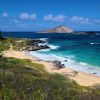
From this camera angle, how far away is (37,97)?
1080 cm

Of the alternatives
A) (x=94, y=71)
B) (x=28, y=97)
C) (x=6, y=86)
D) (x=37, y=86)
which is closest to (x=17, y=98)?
(x=28, y=97)

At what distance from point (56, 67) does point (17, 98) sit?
3002 cm

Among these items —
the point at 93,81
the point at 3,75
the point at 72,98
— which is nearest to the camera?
the point at 72,98

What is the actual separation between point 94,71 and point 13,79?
92.2ft

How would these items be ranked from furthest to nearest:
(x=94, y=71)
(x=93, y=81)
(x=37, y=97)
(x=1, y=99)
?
1. (x=94, y=71)
2. (x=93, y=81)
3. (x=37, y=97)
4. (x=1, y=99)

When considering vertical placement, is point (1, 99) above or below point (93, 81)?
above

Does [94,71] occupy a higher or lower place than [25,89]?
lower

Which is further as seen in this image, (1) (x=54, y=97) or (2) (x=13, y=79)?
(2) (x=13, y=79)

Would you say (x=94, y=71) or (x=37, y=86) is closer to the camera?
(x=37, y=86)

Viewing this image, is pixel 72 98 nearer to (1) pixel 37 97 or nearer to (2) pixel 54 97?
(2) pixel 54 97

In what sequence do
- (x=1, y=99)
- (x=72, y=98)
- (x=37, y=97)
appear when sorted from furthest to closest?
(x=72, y=98) → (x=37, y=97) → (x=1, y=99)

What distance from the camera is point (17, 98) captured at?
10.2m

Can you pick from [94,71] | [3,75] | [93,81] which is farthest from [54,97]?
[94,71]

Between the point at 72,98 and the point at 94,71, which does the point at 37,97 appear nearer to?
the point at 72,98
